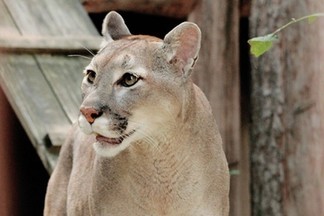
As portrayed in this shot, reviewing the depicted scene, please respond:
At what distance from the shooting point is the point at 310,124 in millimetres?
5711

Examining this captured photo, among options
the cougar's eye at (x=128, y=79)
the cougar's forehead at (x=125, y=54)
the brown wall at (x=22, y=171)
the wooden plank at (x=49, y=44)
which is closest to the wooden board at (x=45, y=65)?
the wooden plank at (x=49, y=44)

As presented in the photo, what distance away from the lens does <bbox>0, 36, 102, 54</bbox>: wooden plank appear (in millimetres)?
6086

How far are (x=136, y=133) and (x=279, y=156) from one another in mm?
2069

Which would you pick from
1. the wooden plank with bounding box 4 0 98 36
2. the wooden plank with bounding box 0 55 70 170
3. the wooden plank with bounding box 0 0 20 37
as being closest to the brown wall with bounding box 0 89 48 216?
the wooden plank with bounding box 0 55 70 170

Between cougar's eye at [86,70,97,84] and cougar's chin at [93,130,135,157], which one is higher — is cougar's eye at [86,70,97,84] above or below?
above

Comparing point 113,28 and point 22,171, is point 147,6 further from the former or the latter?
point 113,28

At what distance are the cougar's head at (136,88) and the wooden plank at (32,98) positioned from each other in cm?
134

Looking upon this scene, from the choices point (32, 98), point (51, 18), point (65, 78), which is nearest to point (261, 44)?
point (32, 98)

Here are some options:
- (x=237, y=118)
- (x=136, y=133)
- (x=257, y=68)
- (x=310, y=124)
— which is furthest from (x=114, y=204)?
(x=237, y=118)

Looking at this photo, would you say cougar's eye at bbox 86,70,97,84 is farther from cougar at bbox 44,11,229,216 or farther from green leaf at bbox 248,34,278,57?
green leaf at bbox 248,34,278,57

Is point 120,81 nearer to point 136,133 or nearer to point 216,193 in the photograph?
point 136,133

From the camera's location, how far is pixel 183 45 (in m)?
4.34

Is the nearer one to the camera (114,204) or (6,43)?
(114,204)

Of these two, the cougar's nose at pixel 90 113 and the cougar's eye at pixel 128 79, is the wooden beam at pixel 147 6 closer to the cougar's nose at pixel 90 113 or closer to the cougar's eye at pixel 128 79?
Result: the cougar's eye at pixel 128 79
